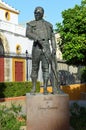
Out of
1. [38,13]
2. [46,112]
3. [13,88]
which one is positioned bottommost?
[46,112]

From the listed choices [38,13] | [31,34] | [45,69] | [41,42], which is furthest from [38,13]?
[45,69]

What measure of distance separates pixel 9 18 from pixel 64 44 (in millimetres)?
21306

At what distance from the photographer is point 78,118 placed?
10.9 meters

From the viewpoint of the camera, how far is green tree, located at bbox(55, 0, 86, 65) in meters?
20.0

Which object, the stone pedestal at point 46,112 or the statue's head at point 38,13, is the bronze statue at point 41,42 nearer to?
the statue's head at point 38,13

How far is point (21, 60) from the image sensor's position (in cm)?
3138

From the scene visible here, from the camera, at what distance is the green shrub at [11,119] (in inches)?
382

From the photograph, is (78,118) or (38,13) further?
(78,118)

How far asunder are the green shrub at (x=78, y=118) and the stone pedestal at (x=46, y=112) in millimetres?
941

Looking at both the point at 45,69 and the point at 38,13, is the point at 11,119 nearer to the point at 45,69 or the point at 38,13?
the point at 45,69

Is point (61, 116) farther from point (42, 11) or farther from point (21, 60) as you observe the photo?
point (21, 60)

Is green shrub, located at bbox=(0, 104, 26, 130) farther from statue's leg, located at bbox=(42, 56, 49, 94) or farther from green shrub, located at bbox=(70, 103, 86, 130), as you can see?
green shrub, located at bbox=(70, 103, 86, 130)

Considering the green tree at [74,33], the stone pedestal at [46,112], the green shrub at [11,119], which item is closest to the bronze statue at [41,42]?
the stone pedestal at [46,112]

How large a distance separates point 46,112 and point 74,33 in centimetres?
1169
